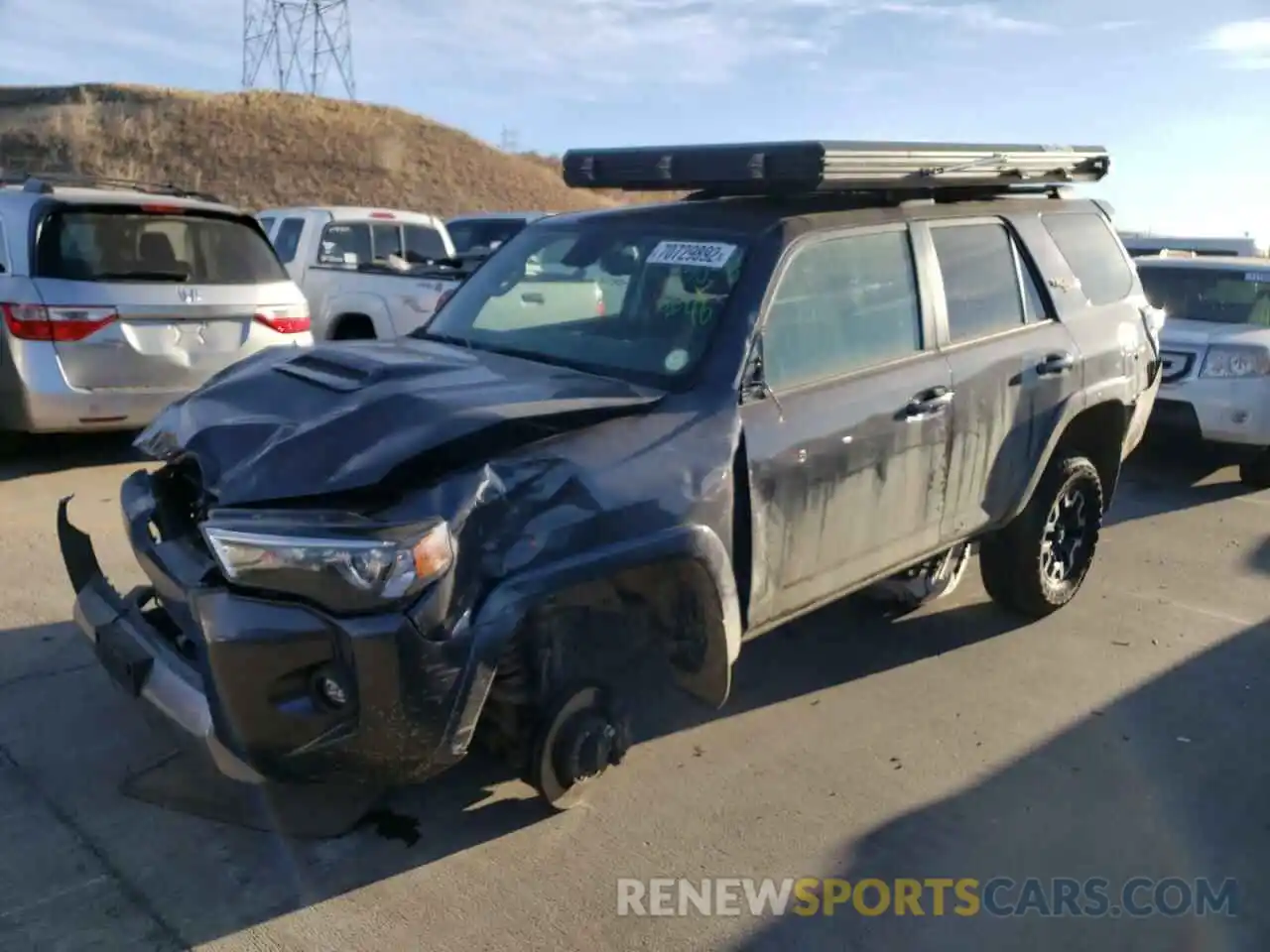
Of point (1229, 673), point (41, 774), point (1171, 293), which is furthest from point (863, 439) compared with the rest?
point (1171, 293)

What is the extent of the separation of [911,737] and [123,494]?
2.96 m

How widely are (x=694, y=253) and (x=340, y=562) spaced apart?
6.08ft

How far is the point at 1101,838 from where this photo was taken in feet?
11.6

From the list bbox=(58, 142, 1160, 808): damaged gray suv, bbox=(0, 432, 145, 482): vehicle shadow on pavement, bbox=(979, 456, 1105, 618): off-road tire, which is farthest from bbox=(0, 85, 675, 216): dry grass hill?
bbox=(58, 142, 1160, 808): damaged gray suv

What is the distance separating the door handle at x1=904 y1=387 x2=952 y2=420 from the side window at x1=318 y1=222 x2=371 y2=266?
7468 mm

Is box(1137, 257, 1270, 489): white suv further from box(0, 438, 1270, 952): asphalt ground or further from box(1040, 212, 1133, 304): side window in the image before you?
box(0, 438, 1270, 952): asphalt ground

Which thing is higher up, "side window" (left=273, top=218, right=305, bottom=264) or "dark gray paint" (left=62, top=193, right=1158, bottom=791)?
"side window" (left=273, top=218, right=305, bottom=264)

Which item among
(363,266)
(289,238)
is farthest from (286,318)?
(289,238)

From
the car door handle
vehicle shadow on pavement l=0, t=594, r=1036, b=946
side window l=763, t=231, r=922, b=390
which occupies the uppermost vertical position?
side window l=763, t=231, r=922, b=390

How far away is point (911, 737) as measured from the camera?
416cm

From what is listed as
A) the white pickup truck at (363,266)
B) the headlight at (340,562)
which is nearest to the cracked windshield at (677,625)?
the headlight at (340,562)

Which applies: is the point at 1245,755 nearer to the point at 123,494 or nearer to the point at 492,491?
the point at 492,491

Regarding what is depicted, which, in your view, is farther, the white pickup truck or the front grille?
the white pickup truck

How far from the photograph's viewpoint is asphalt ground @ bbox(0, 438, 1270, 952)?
9.83 feet
